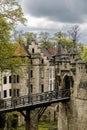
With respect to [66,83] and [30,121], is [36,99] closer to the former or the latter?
[30,121]

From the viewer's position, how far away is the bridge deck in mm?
24344

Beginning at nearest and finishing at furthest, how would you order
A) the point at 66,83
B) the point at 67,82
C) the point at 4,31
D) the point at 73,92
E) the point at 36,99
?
the point at 4,31, the point at 36,99, the point at 73,92, the point at 67,82, the point at 66,83

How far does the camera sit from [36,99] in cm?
2802

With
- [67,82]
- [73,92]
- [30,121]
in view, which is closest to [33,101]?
[30,121]

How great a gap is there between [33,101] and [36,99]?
137 cm

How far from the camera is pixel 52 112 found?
4778 centimetres

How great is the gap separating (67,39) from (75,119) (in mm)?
51782

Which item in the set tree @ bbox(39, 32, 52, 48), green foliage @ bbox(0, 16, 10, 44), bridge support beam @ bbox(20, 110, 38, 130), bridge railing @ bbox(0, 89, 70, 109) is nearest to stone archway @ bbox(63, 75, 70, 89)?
bridge railing @ bbox(0, 89, 70, 109)

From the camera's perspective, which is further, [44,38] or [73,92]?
[44,38]

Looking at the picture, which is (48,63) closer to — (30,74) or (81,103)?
(30,74)

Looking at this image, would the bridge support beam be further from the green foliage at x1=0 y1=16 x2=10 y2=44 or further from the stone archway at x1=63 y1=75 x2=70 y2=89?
the green foliage at x1=0 y1=16 x2=10 y2=44

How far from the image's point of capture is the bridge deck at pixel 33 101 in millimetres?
24344

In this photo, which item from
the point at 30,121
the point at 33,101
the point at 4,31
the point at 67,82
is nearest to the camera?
the point at 4,31

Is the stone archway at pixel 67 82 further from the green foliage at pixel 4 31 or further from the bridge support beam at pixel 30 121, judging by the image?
the green foliage at pixel 4 31
